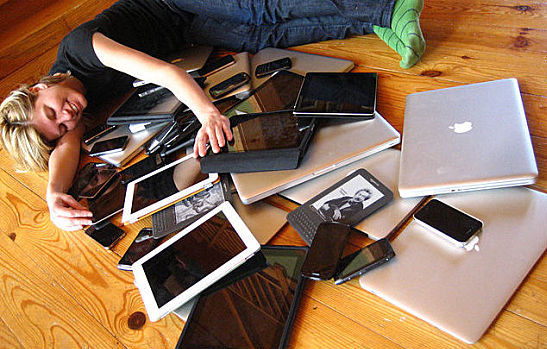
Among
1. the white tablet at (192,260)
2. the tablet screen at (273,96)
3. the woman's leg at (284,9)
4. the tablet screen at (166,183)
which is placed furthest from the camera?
the woman's leg at (284,9)

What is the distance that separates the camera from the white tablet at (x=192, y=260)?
0.80 meters

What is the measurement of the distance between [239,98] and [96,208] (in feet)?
1.73

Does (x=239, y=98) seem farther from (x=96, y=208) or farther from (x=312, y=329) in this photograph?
(x=312, y=329)

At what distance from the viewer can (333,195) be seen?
2.98 feet

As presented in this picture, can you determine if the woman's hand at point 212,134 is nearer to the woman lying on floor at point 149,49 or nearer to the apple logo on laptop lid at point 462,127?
the woman lying on floor at point 149,49

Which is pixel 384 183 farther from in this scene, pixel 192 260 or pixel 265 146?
pixel 192 260

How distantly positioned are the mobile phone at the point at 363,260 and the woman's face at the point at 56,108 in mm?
1055

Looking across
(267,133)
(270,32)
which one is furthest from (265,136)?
(270,32)

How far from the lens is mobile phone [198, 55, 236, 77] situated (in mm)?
1436

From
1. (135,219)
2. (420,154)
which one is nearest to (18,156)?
(135,219)

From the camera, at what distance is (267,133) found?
1050 mm

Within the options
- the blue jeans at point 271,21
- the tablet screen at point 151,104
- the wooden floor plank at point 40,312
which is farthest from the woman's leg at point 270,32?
the wooden floor plank at point 40,312

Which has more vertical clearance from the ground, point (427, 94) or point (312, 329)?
point (427, 94)

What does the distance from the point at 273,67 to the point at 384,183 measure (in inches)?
23.9
